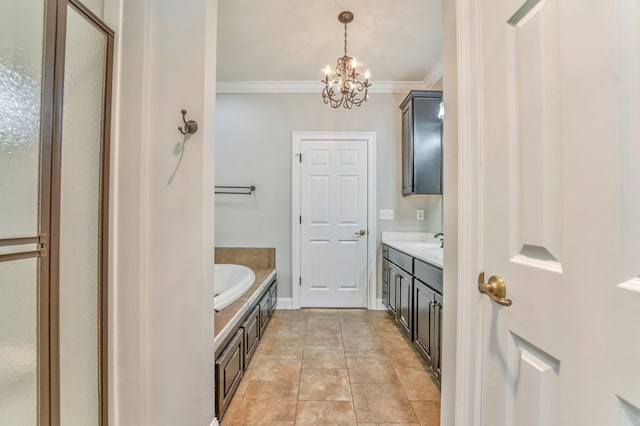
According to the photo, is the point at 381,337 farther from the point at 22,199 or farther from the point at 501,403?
the point at 22,199

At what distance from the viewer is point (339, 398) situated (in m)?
1.68

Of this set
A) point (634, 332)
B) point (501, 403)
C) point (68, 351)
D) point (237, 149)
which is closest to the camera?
point (634, 332)

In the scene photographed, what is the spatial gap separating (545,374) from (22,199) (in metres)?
1.48

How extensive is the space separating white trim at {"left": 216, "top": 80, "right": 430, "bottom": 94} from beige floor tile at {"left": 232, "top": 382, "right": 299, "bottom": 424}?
10.0ft

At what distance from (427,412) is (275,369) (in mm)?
1026

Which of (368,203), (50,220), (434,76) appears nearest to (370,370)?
A: (368,203)

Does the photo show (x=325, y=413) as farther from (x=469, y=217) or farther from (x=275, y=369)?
(x=469, y=217)

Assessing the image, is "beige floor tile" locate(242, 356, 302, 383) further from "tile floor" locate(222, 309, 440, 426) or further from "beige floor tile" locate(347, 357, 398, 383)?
"beige floor tile" locate(347, 357, 398, 383)

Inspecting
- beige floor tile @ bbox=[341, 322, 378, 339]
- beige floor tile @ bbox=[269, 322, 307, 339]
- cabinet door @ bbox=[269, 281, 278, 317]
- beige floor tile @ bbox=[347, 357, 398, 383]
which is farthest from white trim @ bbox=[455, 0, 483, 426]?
cabinet door @ bbox=[269, 281, 278, 317]

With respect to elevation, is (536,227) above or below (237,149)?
below

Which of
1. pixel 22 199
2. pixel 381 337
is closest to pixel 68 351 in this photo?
pixel 22 199

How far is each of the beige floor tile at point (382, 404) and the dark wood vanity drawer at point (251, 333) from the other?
774mm

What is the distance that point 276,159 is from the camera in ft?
11.2

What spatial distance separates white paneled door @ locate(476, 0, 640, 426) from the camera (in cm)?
46
